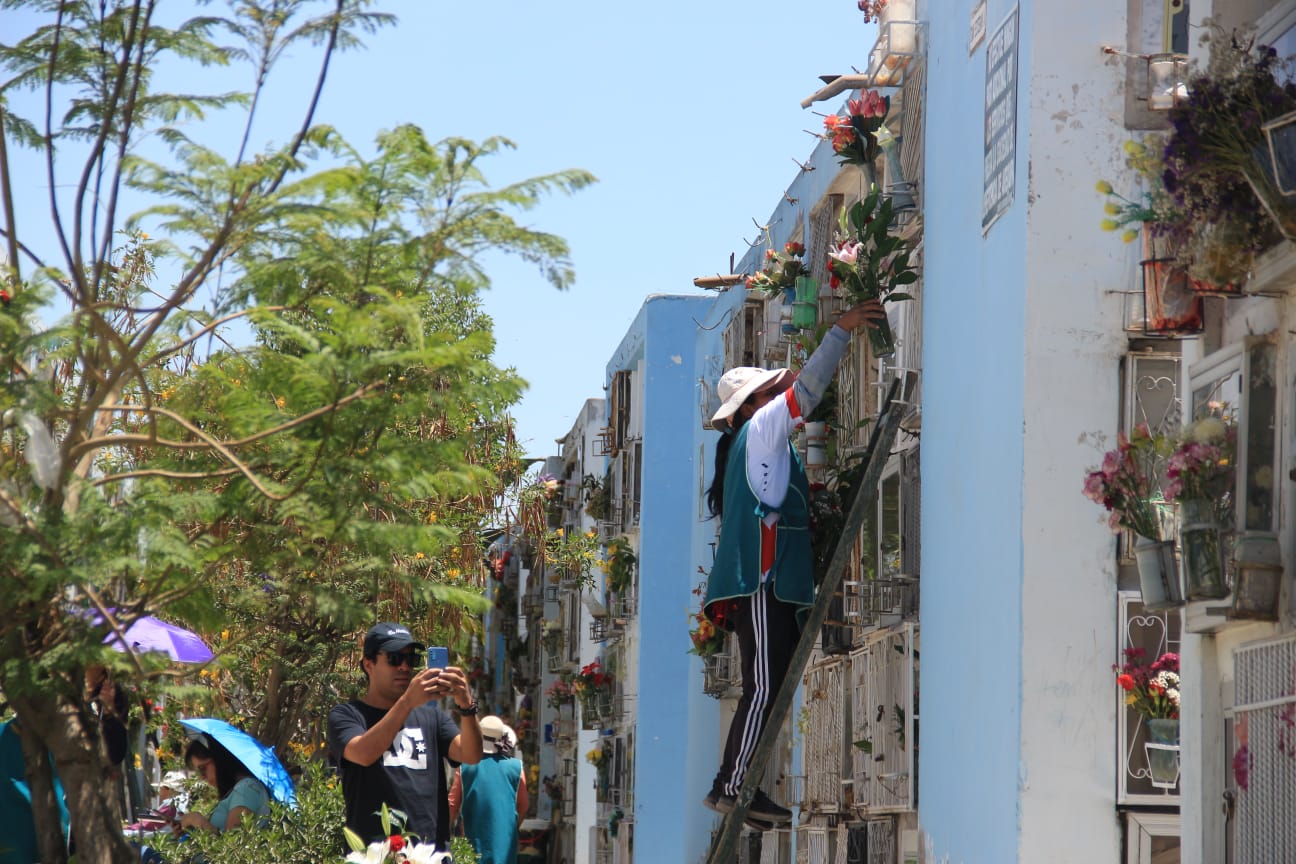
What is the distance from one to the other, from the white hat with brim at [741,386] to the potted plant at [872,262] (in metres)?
1.75

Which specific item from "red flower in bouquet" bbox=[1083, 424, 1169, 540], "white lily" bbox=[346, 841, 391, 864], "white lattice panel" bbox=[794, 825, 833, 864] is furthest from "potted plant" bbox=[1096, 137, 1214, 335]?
"white lattice panel" bbox=[794, 825, 833, 864]

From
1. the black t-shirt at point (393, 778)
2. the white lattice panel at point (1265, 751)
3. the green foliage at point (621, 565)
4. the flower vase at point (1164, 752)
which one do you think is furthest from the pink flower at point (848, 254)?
the green foliage at point (621, 565)

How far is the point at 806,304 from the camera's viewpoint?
1513 centimetres

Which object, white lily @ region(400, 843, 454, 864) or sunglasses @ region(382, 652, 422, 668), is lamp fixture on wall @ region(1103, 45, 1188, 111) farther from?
white lily @ region(400, 843, 454, 864)

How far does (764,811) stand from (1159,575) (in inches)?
117

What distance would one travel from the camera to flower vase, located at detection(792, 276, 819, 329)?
15078 mm

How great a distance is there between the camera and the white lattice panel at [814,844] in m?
16.0

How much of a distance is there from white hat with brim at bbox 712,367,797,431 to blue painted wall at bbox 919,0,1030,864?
1.14 m

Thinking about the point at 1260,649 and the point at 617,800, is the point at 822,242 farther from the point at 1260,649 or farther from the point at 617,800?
the point at 617,800

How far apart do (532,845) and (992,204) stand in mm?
33105

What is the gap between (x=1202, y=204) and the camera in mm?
7855

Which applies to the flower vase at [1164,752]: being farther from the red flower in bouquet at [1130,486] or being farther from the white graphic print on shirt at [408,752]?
the white graphic print on shirt at [408,752]

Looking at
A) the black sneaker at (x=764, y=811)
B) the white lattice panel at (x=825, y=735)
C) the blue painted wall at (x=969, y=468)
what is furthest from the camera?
the white lattice panel at (x=825, y=735)

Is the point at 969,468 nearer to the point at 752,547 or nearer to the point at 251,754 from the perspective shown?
the point at 752,547
